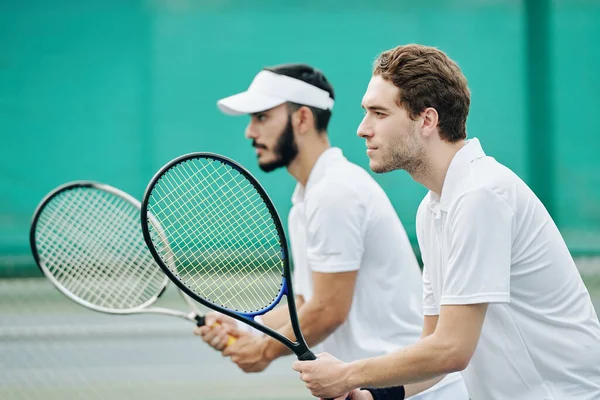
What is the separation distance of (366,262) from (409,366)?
2.82ft

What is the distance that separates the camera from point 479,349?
2078 mm

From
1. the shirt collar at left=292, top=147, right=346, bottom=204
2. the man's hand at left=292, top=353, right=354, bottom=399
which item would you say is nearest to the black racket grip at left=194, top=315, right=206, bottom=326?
the shirt collar at left=292, top=147, right=346, bottom=204

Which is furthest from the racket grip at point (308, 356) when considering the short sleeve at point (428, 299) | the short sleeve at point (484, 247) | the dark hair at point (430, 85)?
the dark hair at point (430, 85)

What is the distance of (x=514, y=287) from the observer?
2016 millimetres

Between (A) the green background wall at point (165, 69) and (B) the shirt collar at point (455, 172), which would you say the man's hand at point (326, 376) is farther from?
(A) the green background wall at point (165, 69)

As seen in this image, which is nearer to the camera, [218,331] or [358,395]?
[358,395]

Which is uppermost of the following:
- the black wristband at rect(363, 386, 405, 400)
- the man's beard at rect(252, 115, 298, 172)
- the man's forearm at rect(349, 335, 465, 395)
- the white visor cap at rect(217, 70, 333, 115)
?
the white visor cap at rect(217, 70, 333, 115)

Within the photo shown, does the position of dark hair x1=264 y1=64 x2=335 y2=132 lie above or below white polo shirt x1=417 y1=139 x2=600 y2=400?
above

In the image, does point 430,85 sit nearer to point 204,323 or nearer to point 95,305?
point 204,323

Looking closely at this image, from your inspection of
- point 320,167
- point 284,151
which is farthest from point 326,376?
point 284,151

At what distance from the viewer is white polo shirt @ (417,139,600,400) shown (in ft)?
6.39

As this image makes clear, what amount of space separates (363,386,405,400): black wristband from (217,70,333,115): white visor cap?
1.19m

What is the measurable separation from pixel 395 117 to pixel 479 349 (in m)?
0.48

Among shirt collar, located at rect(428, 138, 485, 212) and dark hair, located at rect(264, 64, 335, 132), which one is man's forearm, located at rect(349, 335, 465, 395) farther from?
dark hair, located at rect(264, 64, 335, 132)
